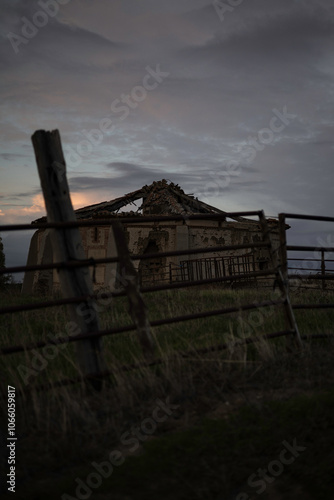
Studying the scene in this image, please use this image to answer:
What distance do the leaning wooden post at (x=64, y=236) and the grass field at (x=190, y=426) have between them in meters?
0.48

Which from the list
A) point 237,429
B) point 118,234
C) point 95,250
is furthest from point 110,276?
point 237,429

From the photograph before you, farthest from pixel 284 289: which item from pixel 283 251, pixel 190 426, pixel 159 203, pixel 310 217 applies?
pixel 159 203

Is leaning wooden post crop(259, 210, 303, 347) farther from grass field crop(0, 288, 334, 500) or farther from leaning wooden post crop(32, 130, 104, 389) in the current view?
leaning wooden post crop(32, 130, 104, 389)

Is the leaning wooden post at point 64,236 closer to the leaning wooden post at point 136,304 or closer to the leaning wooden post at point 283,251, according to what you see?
the leaning wooden post at point 136,304

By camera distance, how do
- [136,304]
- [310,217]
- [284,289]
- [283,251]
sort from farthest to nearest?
1. [310,217]
2. [283,251]
3. [284,289]
4. [136,304]

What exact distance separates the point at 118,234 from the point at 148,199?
61.5ft

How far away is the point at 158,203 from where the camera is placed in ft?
72.4

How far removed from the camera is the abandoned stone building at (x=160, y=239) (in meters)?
19.8

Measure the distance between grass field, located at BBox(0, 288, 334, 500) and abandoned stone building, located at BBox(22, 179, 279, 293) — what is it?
589 inches

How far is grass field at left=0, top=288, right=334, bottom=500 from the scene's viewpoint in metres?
2.18

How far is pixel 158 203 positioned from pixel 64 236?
18.5 metres

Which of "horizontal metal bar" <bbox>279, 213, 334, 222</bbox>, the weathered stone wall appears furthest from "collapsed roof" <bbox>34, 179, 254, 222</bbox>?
"horizontal metal bar" <bbox>279, 213, 334, 222</bbox>

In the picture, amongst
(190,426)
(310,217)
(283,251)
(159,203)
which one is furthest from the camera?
(159,203)

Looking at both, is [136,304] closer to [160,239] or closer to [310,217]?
[310,217]
